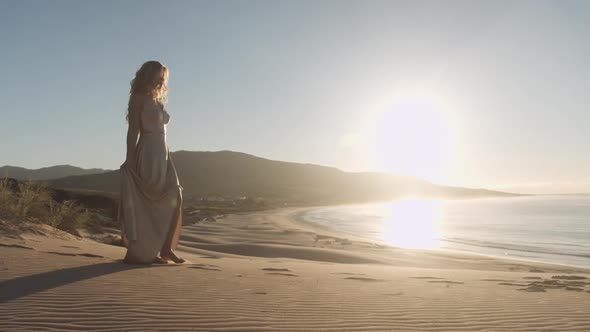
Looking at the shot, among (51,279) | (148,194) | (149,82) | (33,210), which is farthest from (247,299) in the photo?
(33,210)

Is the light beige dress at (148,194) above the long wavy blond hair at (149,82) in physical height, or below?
below

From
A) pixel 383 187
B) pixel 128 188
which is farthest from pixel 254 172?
pixel 128 188

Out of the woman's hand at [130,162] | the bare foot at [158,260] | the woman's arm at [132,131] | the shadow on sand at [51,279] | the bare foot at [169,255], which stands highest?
the woman's arm at [132,131]

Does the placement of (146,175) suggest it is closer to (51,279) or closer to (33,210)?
(51,279)

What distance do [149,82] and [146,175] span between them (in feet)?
3.76

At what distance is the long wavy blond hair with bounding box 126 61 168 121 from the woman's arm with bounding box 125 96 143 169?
70mm

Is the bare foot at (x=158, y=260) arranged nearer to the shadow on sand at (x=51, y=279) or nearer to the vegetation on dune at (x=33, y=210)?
the shadow on sand at (x=51, y=279)

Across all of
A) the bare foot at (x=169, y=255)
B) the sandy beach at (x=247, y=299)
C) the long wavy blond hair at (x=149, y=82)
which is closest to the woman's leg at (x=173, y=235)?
the bare foot at (x=169, y=255)

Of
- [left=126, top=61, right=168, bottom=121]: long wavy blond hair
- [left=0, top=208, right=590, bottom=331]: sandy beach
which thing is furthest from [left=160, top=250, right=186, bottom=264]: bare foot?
[left=126, top=61, right=168, bottom=121]: long wavy blond hair

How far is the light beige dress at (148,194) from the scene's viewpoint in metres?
6.05

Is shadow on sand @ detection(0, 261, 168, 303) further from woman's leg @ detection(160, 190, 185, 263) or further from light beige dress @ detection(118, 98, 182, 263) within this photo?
woman's leg @ detection(160, 190, 185, 263)

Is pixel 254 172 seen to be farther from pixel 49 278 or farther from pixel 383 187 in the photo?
pixel 49 278

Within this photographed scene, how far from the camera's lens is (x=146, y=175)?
6125mm

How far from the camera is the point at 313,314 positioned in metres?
4.34
